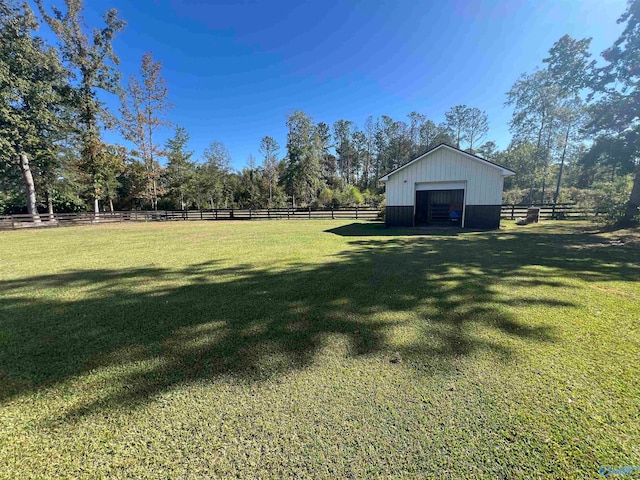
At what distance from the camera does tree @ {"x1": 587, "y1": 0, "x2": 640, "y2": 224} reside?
12.7 metres

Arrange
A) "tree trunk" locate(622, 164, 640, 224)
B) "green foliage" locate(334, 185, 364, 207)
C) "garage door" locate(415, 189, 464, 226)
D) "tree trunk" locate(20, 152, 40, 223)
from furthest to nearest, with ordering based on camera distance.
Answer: "green foliage" locate(334, 185, 364, 207), "tree trunk" locate(20, 152, 40, 223), "garage door" locate(415, 189, 464, 226), "tree trunk" locate(622, 164, 640, 224)

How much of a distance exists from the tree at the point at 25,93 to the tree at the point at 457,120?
49.9 m

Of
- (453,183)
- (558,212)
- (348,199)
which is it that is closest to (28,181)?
(453,183)

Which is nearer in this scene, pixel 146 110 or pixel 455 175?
pixel 455 175

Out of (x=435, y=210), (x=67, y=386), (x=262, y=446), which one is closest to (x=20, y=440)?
(x=67, y=386)

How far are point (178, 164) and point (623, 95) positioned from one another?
40.6 metres

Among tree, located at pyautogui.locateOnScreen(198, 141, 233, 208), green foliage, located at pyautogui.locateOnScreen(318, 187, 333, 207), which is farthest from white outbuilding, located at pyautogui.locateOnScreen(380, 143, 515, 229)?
tree, located at pyautogui.locateOnScreen(198, 141, 233, 208)

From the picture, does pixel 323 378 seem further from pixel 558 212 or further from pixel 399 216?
pixel 558 212

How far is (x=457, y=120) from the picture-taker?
4453 centimetres

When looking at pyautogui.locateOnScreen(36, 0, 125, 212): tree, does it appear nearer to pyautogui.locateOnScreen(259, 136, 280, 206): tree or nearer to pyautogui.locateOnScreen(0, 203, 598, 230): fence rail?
pyautogui.locateOnScreen(0, 203, 598, 230): fence rail

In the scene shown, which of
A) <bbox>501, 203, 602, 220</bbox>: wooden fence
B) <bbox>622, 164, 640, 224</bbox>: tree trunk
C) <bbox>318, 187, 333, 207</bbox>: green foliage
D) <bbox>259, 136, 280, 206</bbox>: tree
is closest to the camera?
<bbox>622, 164, 640, 224</bbox>: tree trunk

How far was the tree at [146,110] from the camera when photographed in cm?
2722

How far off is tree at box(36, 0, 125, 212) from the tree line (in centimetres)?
8

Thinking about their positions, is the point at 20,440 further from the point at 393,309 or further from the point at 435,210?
the point at 435,210
